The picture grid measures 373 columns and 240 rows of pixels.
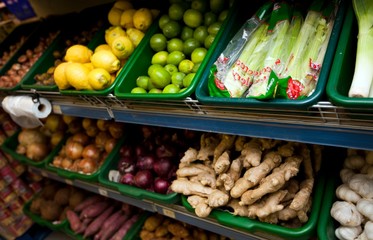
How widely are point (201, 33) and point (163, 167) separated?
0.71 meters

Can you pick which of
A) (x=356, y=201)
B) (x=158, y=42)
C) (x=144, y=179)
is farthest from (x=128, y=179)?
(x=356, y=201)

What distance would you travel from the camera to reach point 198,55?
1.31m

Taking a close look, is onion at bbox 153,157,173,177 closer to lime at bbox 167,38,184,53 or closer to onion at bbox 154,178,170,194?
onion at bbox 154,178,170,194

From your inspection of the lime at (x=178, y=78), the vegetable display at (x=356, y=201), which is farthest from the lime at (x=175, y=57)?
the vegetable display at (x=356, y=201)

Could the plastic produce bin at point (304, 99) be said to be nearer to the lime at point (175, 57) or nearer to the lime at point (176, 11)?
the lime at point (175, 57)

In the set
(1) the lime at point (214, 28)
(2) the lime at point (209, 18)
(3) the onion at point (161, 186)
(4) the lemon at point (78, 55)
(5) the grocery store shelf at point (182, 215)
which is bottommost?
(5) the grocery store shelf at point (182, 215)

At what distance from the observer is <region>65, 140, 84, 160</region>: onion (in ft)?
6.86

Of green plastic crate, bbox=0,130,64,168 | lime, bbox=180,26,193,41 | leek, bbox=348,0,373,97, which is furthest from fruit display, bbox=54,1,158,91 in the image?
leek, bbox=348,0,373,97

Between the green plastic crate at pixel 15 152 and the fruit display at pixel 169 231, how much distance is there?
0.89 metres

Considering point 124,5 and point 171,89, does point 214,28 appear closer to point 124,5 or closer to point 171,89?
point 171,89

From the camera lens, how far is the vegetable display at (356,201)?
2.95 ft

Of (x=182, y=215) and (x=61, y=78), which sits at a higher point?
(x=61, y=78)

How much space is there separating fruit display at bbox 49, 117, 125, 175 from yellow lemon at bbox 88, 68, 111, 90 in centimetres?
67

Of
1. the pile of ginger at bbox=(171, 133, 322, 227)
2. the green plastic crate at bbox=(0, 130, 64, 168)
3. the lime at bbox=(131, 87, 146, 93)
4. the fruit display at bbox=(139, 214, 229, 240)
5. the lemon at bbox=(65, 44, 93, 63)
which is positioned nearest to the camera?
the pile of ginger at bbox=(171, 133, 322, 227)
